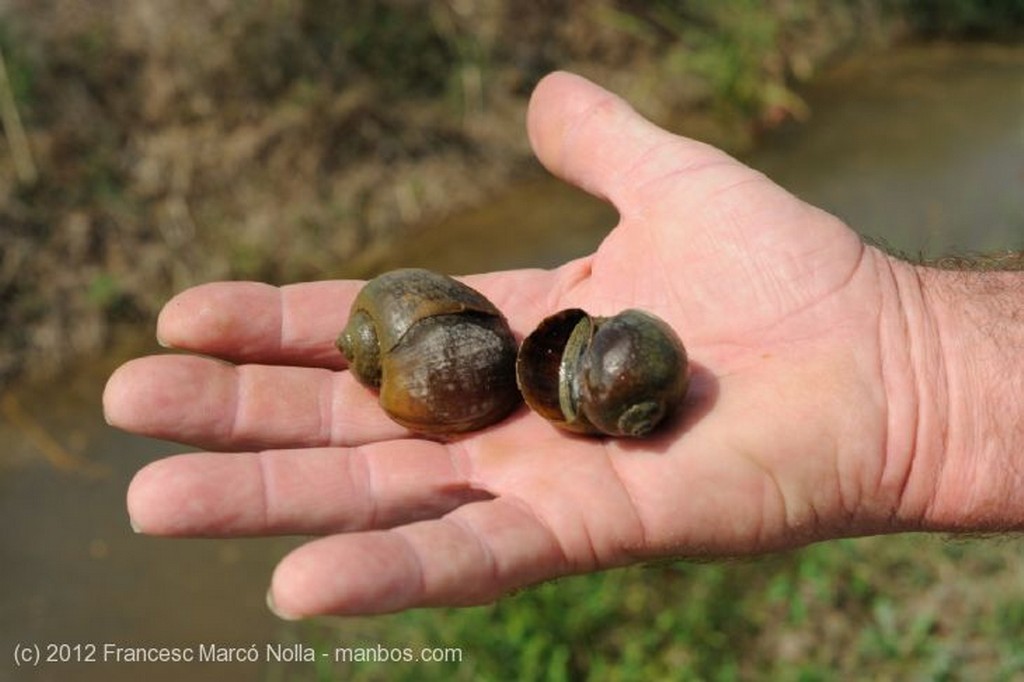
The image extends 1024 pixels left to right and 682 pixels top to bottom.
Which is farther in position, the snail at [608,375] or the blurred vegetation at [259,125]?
the blurred vegetation at [259,125]

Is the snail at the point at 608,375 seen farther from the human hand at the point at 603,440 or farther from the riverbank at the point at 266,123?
the riverbank at the point at 266,123

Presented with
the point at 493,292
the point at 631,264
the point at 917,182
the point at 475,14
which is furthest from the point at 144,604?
the point at 917,182

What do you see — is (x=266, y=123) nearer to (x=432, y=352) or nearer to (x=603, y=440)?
(x=432, y=352)

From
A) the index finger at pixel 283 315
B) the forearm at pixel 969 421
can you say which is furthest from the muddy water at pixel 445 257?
the forearm at pixel 969 421

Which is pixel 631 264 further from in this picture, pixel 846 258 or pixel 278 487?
pixel 278 487

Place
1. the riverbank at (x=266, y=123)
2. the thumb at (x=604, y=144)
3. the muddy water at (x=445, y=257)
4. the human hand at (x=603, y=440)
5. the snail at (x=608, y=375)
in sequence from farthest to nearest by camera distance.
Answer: the riverbank at (x=266, y=123), the muddy water at (x=445, y=257), the thumb at (x=604, y=144), the snail at (x=608, y=375), the human hand at (x=603, y=440)
